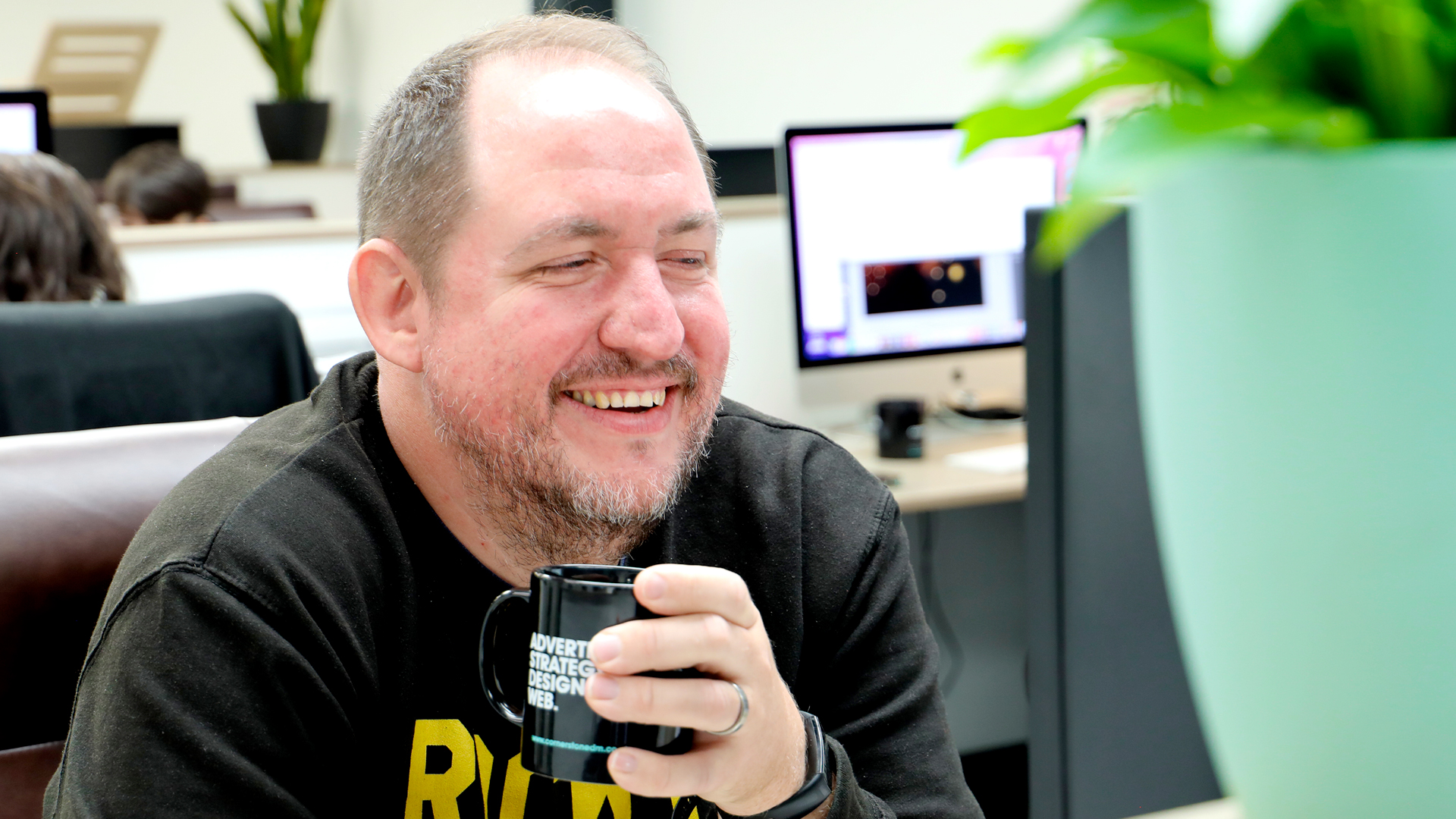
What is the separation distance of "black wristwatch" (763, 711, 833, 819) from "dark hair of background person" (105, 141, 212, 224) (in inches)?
169

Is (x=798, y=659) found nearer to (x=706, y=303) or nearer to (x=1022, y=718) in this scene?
(x=706, y=303)

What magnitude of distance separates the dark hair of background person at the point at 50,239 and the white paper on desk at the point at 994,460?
4.96 feet

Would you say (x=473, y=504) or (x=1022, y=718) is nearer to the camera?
(x=473, y=504)

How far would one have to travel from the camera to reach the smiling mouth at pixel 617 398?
2.82ft

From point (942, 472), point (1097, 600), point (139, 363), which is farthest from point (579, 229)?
point (942, 472)

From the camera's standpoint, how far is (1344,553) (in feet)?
1.14

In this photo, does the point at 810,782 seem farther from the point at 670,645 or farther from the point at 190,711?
the point at 190,711

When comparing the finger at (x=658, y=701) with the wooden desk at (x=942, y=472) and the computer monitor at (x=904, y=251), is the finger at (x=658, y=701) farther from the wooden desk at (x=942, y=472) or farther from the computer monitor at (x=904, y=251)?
the computer monitor at (x=904, y=251)

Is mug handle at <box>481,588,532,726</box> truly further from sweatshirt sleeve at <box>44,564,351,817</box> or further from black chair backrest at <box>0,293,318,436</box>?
black chair backrest at <box>0,293,318,436</box>

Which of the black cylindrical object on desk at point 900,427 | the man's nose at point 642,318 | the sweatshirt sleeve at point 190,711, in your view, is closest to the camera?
the sweatshirt sleeve at point 190,711

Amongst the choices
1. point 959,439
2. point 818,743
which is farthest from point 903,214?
point 818,743

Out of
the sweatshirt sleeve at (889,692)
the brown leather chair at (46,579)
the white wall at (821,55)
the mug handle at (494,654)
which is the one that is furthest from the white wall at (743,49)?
the mug handle at (494,654)

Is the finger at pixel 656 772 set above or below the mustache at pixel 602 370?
below

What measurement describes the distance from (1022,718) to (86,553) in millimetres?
2284
